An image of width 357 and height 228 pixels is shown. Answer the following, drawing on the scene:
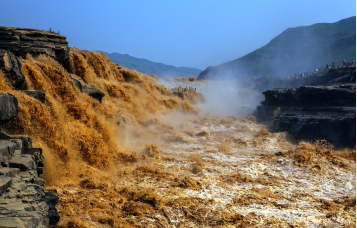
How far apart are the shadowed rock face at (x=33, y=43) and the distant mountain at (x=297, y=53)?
2928 inches

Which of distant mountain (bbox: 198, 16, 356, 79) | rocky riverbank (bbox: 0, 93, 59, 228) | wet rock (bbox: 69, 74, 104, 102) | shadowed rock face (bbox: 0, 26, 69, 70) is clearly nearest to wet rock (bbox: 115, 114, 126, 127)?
wet rock (bbox: 69, 74, 104, 102)

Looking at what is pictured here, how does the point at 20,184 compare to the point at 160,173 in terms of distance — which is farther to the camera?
the point at 160,173

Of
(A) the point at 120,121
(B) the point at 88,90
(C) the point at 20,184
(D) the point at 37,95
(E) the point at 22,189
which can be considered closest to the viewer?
(E) the point at 22,189

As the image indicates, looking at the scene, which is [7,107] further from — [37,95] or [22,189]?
[22,189]

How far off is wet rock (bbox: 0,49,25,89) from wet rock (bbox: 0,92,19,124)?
1951mm

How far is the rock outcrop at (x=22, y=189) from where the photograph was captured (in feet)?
14.0

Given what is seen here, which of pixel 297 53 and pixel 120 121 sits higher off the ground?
pixel 297 53

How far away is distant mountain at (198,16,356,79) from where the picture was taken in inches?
3302

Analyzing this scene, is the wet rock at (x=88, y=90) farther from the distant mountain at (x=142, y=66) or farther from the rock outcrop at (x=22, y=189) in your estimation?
the distant mountain at (x=142, y=66)

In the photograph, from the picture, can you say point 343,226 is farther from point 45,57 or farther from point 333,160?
point 45,57

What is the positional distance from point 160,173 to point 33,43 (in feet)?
26.5

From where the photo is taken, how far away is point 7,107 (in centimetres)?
679

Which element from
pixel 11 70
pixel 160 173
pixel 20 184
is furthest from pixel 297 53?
pixel 20 184

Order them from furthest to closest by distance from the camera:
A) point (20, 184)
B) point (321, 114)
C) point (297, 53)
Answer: point (297, 53) < point (321, 114) < point (20, 184)
